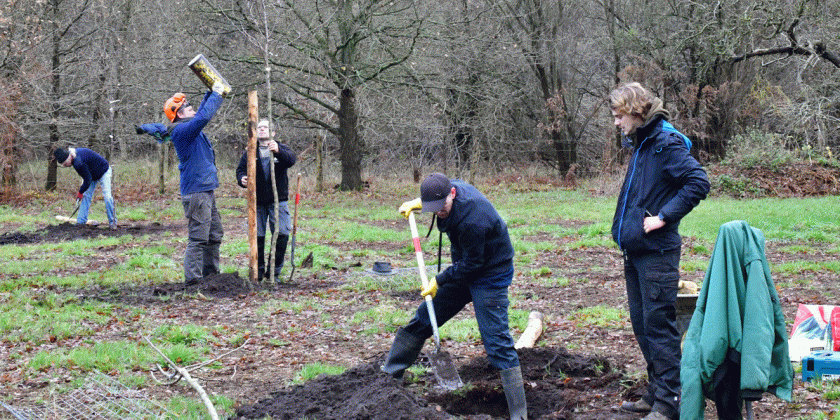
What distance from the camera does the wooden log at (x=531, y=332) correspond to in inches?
→ 239

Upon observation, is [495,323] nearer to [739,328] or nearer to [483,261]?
[483,261]

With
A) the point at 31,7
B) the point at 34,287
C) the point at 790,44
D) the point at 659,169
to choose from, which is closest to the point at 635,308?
A: the point at 659,169

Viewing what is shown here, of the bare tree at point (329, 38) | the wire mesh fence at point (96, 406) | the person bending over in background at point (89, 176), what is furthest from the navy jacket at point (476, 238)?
the bare tree at point (329, 38)

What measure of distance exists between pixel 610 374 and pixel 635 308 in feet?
3.25

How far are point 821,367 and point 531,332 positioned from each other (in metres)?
2.22

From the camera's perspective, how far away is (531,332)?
20.7 feet

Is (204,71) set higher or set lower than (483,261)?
higher

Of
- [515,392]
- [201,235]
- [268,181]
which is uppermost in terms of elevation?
[268,181]

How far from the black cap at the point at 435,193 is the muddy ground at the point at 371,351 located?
3.88 feet

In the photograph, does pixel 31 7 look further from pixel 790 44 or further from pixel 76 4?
pixel 790 44

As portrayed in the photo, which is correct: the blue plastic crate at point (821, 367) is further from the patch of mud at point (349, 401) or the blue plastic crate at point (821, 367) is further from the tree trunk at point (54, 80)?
the tree trunk at point (54, 80)

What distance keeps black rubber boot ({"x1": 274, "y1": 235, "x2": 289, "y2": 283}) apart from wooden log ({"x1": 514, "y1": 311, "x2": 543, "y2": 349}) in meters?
3.42

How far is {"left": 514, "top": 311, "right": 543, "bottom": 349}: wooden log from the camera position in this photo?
607 cm

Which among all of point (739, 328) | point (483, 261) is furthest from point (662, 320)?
point (483, 261)
